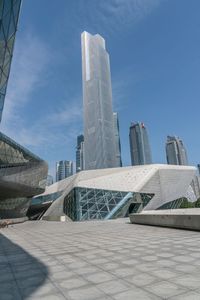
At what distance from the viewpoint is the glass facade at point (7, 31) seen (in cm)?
1514

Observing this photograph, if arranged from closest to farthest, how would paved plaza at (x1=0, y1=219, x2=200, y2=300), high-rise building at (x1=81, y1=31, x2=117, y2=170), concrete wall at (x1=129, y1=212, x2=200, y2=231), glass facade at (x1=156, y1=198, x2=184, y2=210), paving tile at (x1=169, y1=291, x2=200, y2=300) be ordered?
paving tile at (x1=169, y1=291, x2=200, y2=300) < paved plaza at (x1=0, y1=219, x2=200, y2=300) < concrete wall at (x1=129, y1=212, x2=200, y2=231) < glass facade at (x1=156, y1=198, x2=184, y2=210) < high-rise building at (x1=81, y1=31, x2=117, y2=170)

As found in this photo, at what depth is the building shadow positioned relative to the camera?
4.55 metres

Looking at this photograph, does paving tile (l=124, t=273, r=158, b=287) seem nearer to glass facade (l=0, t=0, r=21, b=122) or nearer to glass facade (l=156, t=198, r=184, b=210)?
glass facade (l=0, t=0, r=21, b=122)

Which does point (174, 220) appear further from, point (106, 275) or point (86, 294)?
point (86, 294)

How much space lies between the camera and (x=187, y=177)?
4997 cm

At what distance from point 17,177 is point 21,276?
97.8ft

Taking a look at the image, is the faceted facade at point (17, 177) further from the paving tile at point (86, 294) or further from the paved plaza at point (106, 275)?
the paving tile at point (86, 294)

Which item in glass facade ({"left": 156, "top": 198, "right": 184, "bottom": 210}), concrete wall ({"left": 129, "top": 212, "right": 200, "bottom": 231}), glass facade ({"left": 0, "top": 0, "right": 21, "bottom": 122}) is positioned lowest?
concrete wall ({"left": 129, "top": 212, "right": 200, "bottom": 231})

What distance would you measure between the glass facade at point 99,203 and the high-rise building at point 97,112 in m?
98.3

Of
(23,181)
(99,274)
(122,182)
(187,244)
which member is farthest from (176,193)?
(99,274)

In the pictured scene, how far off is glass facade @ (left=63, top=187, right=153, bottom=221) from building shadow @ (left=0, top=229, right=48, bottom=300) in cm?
2902

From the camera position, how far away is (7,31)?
17156mm

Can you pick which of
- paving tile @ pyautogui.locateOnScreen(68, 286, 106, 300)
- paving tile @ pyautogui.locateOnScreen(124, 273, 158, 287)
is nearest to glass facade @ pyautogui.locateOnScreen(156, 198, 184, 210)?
paving tile @ pyautogui.locateOnScreen(124, 273, 158, 287)

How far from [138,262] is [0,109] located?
22.6m
